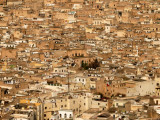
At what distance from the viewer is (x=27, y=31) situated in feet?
180

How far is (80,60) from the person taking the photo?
3903cm

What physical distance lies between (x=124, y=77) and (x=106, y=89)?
278 cm

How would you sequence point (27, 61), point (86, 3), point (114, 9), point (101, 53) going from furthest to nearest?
point (86, 3), point (114, 9), point (101, 53), point (27, 61)

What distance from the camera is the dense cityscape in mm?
25578

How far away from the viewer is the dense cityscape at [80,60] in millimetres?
25578

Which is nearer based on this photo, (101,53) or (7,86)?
(7,86)

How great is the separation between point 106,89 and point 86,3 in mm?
43534

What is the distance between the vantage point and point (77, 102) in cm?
2688

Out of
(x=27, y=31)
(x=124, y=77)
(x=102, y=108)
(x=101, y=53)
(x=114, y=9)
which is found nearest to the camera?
(x=102, y=108)

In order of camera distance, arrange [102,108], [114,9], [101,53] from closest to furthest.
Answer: [102,108]
[101,53]
[114,9]

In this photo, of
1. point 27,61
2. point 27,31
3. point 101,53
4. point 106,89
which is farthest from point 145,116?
point 27,31

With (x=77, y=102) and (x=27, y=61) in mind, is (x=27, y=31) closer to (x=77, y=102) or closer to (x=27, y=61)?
(x=27, y=61)

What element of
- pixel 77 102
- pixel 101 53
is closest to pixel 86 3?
pixel 101 53

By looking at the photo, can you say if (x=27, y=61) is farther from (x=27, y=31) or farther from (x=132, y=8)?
(x=132, y=8)
